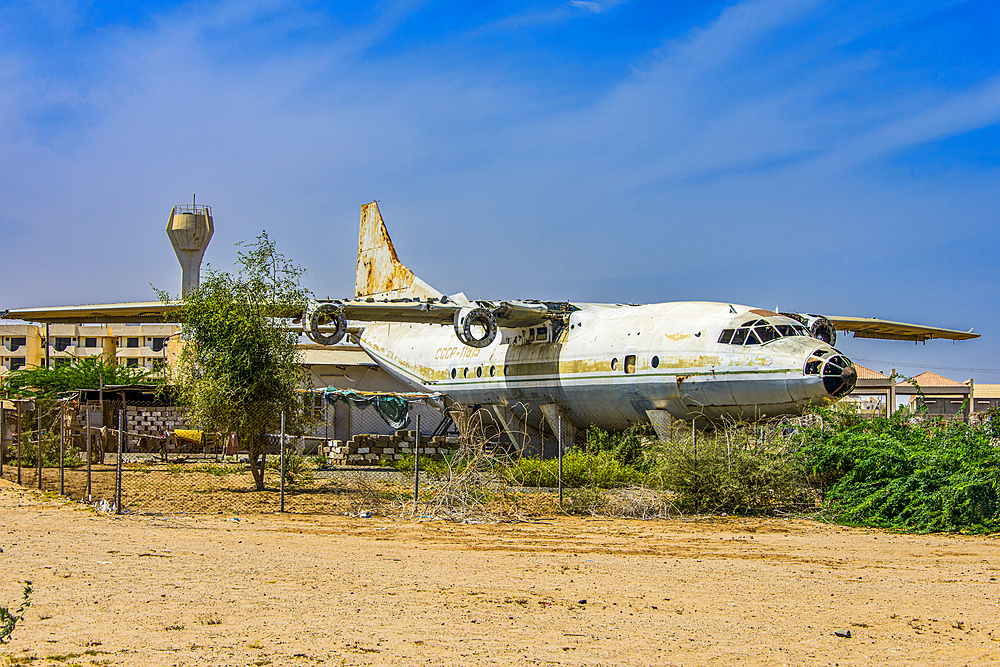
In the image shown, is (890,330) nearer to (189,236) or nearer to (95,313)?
(95,313)

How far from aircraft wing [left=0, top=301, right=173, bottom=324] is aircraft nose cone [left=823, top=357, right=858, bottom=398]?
15561 mm

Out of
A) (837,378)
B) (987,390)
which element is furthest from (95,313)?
(987,390)

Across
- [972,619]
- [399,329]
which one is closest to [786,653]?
[972,619]

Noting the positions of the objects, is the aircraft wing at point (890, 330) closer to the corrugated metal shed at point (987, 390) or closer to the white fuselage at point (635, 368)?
the white fuselage at point (635, 368)

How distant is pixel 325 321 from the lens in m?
22.5

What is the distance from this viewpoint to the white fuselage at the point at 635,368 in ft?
56.2

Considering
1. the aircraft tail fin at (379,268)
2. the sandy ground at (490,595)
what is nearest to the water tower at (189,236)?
the aircraft tail fin at (379,268)

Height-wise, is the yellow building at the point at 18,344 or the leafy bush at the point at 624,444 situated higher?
the yellow building at the point at 18,344

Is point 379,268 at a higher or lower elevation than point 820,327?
higher

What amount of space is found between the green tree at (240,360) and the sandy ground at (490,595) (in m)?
4.67

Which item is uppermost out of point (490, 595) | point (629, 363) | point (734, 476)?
point (629, 363)

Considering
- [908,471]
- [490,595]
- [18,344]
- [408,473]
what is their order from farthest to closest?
[18,344], [408,473], [908,471], [490,595]

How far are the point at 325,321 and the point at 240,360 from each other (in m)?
4.92

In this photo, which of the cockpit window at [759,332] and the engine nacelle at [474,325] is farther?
the engine nacelle at [474,325]
